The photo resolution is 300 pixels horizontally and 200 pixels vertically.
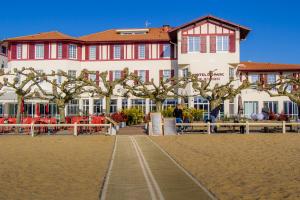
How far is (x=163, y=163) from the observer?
11703mm

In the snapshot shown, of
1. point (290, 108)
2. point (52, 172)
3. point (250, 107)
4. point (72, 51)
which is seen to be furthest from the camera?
point (250, 107)

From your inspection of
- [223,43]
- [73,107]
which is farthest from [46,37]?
[223,43]

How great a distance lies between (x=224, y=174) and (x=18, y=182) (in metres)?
4.39

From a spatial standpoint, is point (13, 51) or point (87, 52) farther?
point (87, 52)

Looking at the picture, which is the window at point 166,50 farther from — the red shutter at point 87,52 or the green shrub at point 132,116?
the green shrub at point 132,116

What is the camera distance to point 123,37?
141ft

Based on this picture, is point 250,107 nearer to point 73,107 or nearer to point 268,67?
point 268,67

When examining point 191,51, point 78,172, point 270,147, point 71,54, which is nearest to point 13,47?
point 71,54

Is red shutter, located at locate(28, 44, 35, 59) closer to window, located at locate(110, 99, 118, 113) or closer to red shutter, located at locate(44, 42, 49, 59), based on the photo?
red shutter, located at locate(44, 42, 49, 59)

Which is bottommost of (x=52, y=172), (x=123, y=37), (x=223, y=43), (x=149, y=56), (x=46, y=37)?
(x=52, y=172)

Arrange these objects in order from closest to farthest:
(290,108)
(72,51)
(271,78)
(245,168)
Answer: (245,168) < (72,51) < (290,108) < (271,78)

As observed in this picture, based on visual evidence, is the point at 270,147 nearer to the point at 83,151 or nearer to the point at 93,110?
the point at 83,151

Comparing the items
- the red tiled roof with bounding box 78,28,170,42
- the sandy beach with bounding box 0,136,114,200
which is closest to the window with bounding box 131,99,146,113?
the red tiled roof with bounding box 78,28,170,42

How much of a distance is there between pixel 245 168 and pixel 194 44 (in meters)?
28.9
